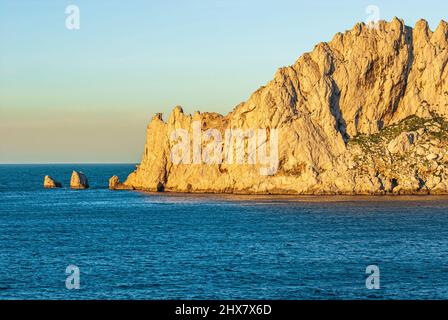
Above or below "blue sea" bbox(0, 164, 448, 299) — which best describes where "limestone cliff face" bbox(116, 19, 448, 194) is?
above

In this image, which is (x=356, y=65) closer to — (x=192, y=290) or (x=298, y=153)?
(x=298, y=153)

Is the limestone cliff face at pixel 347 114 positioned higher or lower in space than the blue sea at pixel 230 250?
higher

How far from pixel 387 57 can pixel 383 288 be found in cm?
12100

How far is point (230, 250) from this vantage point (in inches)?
3113

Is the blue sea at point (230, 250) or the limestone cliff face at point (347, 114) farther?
the limestone cliff face at point (347, 114)

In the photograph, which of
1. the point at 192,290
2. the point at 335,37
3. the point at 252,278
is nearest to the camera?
the point at 192,290

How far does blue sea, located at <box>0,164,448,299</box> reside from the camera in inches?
2270

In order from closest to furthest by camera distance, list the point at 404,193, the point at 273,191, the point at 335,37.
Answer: the point at 404,193 < the point at 273,191 < the point at 335,37

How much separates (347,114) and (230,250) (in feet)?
326

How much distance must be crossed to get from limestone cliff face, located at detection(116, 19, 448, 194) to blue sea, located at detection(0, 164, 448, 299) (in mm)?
19906

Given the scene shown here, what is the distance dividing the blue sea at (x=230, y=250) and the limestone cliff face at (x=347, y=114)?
19.9m

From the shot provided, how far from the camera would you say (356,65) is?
171 m

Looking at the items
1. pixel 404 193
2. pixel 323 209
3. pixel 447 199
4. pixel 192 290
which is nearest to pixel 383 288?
pixel 192 290

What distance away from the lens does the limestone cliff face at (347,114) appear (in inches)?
6216
